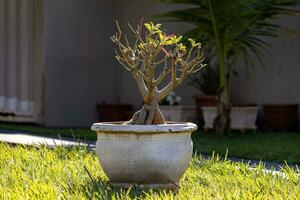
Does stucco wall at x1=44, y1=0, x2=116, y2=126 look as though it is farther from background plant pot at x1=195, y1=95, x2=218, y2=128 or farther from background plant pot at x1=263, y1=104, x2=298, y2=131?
background plant pot at x1=263, y1=104, x2=298, y2=131

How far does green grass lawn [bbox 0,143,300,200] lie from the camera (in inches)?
136

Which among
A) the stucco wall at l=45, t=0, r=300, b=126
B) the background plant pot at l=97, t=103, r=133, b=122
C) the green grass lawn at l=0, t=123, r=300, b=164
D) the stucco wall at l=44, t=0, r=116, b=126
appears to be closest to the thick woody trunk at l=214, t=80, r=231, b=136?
the green grass lawn at l=0, t=123, r=300, b=164

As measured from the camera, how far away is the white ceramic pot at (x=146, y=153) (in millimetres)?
3727

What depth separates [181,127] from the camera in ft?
12.5

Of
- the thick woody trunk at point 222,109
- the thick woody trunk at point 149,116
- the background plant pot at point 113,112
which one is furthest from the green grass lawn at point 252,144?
the thick woody trunk at point 149,116

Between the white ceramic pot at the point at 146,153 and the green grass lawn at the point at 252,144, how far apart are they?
6.49 ft

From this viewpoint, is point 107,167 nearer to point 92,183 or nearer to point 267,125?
point 92,183

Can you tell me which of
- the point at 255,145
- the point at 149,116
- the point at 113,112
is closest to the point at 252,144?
the point at 255,145

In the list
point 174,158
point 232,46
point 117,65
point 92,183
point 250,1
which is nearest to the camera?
point 174,158

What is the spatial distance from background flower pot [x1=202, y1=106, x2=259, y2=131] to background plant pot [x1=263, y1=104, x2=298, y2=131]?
308mm

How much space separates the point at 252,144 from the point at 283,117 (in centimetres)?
195

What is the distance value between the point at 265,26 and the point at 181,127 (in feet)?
14.7

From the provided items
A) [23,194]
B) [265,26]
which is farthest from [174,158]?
[265,26]

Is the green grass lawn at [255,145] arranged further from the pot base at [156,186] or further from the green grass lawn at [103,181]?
the pot base at [156,186]
